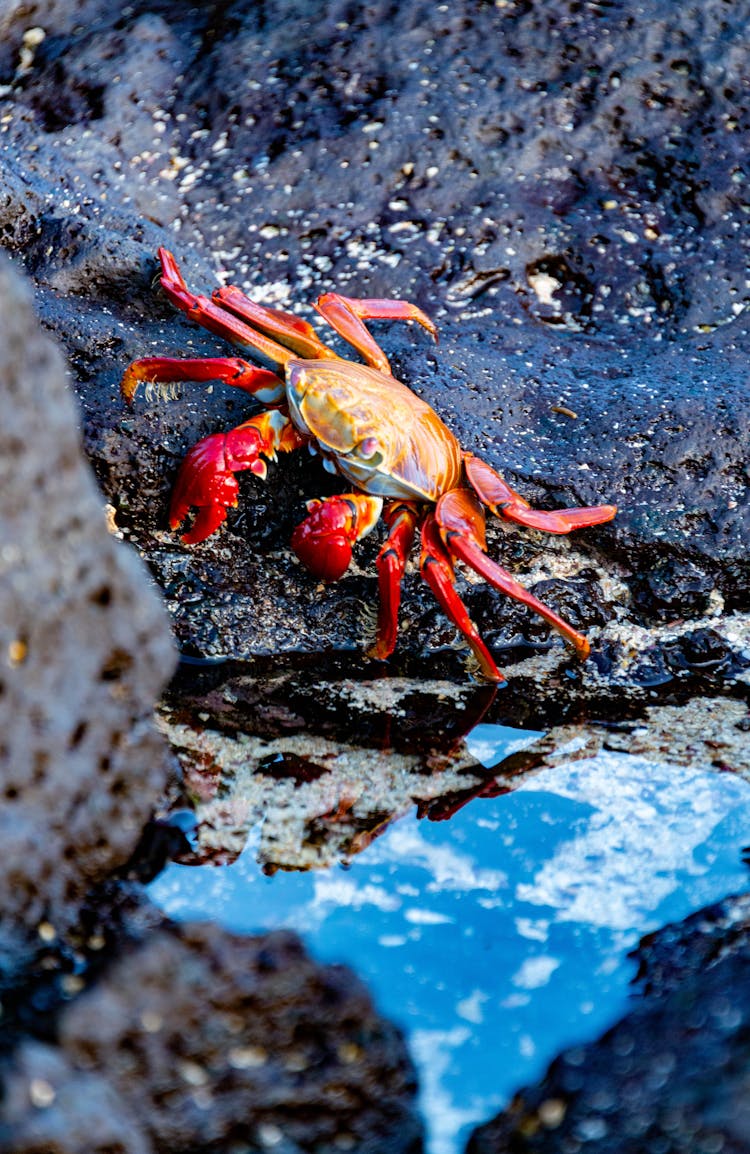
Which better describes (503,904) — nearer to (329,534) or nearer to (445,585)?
(445,585)

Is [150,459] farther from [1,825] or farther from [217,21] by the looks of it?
[217,21]

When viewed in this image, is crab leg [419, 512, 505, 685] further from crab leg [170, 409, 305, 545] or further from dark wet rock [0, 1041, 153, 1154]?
dark wet rock [0, 1041, 153, 1154]

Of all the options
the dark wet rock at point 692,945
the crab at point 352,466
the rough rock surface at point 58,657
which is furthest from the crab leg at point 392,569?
the dark wet rock at point 692,945

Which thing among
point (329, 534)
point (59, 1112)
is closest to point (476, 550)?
point (329, 534)

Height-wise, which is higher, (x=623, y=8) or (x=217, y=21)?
(x=217, y=21)

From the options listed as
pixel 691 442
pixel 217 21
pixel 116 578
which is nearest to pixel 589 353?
pixel 691 442

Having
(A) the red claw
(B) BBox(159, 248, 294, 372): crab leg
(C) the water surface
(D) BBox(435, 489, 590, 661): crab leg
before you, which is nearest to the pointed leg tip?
(D) BBox(435, 489, 590, 661): crab leg

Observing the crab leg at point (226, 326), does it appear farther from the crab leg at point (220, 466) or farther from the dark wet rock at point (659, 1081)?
the dark wet rock at point (659, 1081)
